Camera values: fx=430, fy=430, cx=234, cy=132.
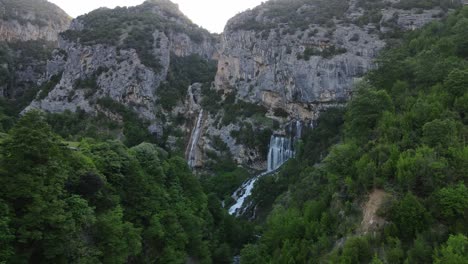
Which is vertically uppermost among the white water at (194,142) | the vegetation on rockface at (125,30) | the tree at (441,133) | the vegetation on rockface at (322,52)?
the vegetation on rockface at (125,30)

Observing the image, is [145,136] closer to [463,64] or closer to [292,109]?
[292,109]

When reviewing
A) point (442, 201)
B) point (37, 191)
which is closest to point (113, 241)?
point (37, 191)

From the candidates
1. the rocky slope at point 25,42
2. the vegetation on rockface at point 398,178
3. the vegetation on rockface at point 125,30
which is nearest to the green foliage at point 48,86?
the rocky slope at point 25,42

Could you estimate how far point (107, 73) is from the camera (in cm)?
8369

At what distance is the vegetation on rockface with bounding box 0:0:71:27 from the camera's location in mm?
108625

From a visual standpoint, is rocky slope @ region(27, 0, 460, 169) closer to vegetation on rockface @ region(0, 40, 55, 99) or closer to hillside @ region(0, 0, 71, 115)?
hillside @ region(0, 0, 71, 115)

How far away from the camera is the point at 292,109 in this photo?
72062 millimetres

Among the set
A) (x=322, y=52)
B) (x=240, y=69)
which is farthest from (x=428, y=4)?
(x=240, y=69)

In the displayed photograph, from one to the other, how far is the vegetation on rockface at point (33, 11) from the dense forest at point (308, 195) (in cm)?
8936

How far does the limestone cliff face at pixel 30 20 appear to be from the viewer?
10550 cm

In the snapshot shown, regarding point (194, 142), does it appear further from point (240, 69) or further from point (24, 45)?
point (24, 45)

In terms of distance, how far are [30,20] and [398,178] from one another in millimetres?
113795

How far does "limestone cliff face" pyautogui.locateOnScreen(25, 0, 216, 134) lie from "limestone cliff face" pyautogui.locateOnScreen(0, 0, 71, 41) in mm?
21934

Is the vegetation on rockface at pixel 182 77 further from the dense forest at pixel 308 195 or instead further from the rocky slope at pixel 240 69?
the dense forest at pixel 308 195
